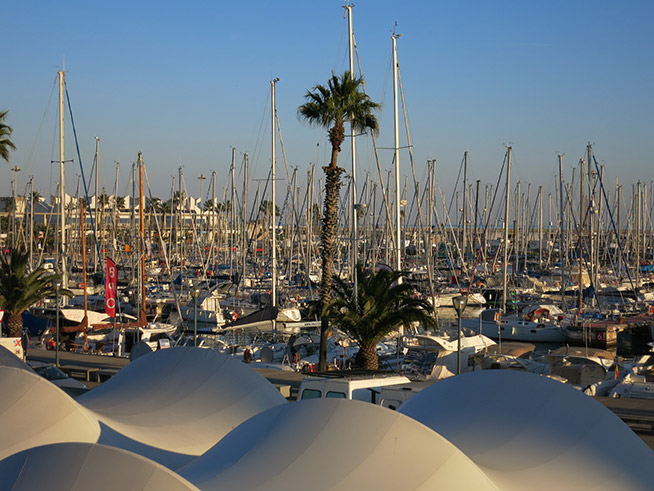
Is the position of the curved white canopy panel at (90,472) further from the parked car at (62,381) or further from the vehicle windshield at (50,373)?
the vehicle windshield at (50,373)

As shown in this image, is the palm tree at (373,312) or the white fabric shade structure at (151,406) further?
the palm tree at (373,312)

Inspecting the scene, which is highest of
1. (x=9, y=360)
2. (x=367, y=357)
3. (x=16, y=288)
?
(x=16, y=288)

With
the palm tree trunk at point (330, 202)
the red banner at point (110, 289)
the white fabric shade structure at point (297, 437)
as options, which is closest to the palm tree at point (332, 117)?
the palm tree trunk at point (330, 202)

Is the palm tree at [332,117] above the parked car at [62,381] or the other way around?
above

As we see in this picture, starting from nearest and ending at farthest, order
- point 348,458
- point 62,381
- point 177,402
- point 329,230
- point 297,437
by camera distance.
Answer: point 348,458, point 297,437, point 177,402, point 62,381, point 329,230

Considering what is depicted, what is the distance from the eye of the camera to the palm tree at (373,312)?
79.4 feet

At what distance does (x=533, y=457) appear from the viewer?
9883 mm

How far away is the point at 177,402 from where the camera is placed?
46.5 ft

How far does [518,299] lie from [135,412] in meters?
47.6

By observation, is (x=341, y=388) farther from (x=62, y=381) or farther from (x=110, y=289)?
(x=110, y=289)

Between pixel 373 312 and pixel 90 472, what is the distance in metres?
18.6

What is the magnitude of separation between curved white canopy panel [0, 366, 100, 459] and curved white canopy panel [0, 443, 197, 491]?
5.50m

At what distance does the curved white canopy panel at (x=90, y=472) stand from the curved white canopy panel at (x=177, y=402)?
6.18 m


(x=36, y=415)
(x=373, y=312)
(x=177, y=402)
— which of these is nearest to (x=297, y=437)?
(x=36, y=415)
